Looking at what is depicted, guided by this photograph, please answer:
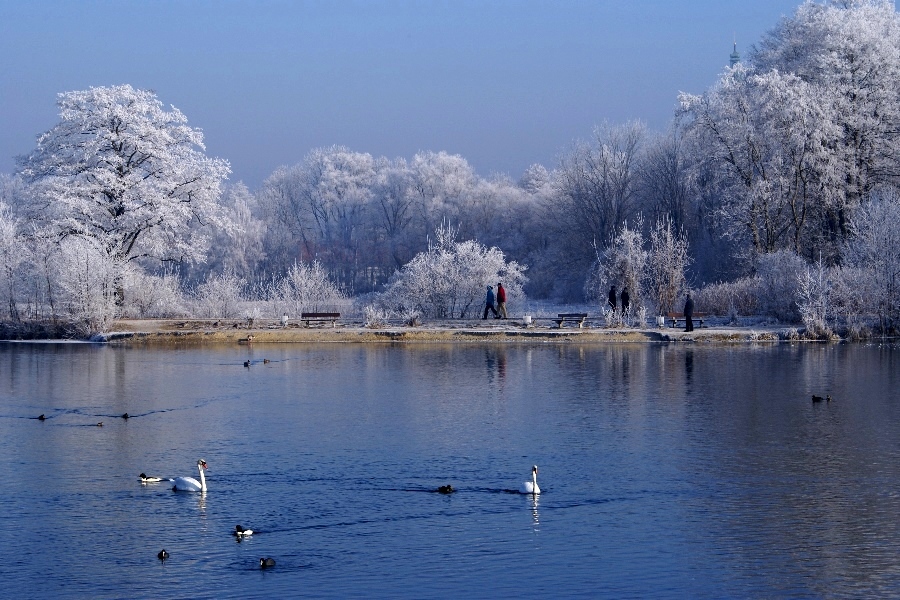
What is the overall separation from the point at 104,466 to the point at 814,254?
38087mm

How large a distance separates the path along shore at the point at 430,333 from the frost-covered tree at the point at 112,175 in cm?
499

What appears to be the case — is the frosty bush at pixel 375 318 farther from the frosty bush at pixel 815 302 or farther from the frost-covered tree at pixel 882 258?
the frost-covered tree at pixel 882 258

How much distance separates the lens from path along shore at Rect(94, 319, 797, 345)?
37.0m

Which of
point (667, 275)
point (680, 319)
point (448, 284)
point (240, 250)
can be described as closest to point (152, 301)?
point (448, 284)

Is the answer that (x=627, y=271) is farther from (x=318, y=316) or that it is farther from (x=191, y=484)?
(x=191, y=484)

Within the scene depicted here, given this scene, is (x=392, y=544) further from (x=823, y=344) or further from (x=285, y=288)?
(x=285, y=288)

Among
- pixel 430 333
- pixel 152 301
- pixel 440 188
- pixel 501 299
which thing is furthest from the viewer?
pixel 440 188

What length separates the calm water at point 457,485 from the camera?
39.7 ft

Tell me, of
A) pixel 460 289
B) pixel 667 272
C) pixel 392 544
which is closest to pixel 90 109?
pixel 460 289

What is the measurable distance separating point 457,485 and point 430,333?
22316 millimetres

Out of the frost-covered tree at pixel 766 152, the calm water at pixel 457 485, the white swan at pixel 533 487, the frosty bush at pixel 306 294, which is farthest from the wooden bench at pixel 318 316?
the white swan at pixel 533 487

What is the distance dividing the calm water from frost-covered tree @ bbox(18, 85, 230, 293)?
16691 millimetres

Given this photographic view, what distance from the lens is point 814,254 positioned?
47.6 meters

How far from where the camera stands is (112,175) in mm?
43750
